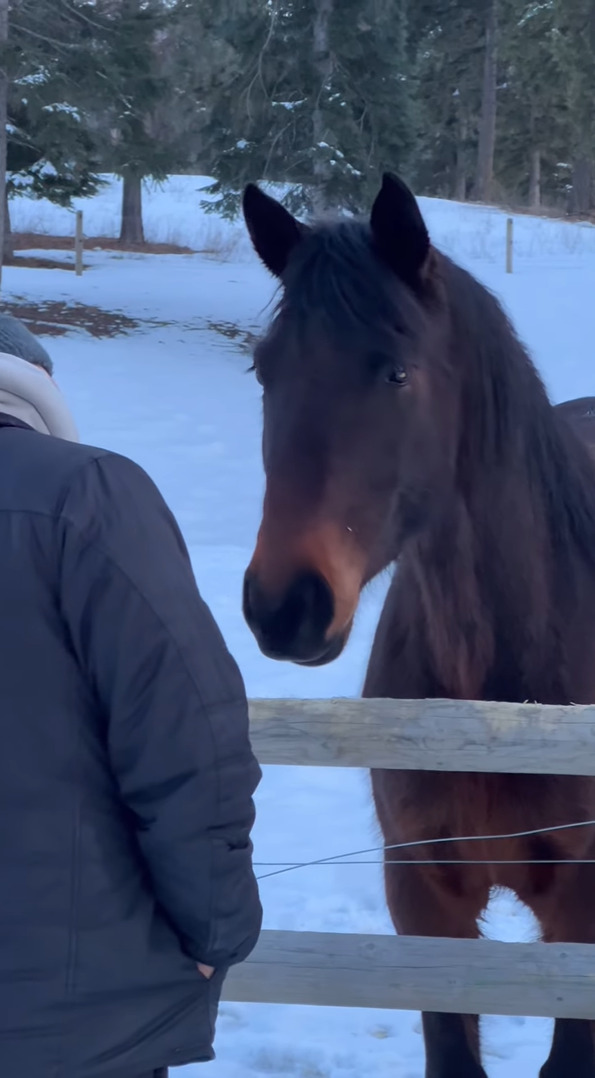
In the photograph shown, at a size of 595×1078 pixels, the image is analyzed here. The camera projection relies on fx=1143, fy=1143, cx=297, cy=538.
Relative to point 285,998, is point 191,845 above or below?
above

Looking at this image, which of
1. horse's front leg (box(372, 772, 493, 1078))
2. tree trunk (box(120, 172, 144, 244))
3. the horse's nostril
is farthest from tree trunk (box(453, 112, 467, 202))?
the horse's nostril

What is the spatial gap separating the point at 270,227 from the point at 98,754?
4.62 feet

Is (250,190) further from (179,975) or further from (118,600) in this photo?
(179,975)

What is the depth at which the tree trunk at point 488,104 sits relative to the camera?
32406 mm

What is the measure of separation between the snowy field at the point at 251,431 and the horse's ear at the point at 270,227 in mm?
846

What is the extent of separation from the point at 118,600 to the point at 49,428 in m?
0.33

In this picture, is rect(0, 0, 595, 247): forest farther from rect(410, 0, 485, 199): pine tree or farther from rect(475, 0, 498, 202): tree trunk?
rect(475, 0, 498, 202): tree trunk

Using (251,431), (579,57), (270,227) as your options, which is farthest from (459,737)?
(579,57)

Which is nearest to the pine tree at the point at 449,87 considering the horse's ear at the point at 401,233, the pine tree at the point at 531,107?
the pine tree at the point at 531,107

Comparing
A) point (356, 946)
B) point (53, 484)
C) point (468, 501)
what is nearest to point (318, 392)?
point (468, 501)

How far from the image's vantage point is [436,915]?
2.89 metres

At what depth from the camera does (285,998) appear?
2781mm

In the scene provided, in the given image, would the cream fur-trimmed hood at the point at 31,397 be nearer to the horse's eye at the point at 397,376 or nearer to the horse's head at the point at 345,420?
the horse's head at the point at 345,420

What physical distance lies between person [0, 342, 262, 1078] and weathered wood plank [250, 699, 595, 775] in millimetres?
963
